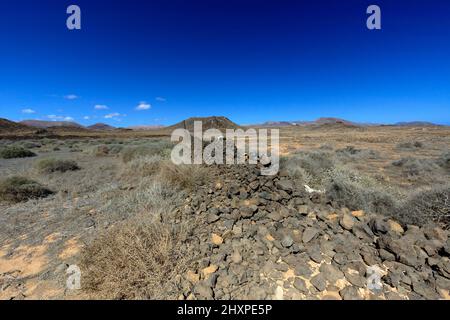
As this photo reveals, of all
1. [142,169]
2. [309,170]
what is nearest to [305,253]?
[309,170]

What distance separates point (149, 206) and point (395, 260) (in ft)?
13.9

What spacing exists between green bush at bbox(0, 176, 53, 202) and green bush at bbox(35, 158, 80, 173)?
281cm

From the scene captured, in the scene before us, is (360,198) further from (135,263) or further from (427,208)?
(135,263)

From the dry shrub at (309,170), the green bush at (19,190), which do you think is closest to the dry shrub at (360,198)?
the dry shrub at (309,170)

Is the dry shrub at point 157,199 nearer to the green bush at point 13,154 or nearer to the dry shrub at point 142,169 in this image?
the dry shrub at point 142,169

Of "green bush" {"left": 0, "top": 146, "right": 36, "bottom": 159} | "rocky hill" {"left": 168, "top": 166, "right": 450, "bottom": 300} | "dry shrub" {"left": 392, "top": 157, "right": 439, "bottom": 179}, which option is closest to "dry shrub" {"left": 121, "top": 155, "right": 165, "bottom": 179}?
"rocky hill" {"left": 168, "top": 166, "right": 450, "bottom": 300}

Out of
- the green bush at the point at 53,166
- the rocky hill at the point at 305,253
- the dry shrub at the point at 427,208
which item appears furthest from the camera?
the green bush at the point at 53,166

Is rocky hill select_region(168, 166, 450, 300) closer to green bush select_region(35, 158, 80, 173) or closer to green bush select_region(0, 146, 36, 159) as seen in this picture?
green bush select_region(35, 158, 80, 173)

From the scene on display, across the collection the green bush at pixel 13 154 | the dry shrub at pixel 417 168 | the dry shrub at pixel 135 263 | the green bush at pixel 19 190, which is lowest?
the dry shrub at pixel 135 263

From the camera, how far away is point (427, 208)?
3879mm

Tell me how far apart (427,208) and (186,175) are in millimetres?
4775

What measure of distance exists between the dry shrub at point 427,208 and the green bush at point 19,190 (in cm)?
908

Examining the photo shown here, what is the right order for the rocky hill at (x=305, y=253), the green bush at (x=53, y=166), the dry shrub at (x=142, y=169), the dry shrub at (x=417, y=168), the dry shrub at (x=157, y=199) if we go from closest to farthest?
the rocky hill at (x=305, y=253) < the dry shrub at (x=157, y=199) < the dry shrub at (x=142, y=169) < the dry shrub at (x=417, y=168) < the green bush at (x=53, y=166)

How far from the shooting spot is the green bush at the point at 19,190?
647cm
